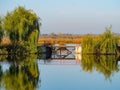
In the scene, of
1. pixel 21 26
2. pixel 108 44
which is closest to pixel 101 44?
pixel 108 44

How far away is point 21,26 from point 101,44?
8430 mm

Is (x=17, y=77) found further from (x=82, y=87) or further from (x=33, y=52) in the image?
(x=33, y=52)

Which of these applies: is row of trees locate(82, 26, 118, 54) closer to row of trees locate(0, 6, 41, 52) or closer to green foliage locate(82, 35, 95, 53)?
green foliage locate(82, 35, 95, 53)

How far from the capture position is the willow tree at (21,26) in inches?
1721

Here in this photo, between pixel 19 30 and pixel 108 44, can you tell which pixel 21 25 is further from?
pixel 108 44

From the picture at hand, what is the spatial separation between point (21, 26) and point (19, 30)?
0.46 metres

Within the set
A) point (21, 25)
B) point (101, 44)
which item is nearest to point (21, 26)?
point (21, 25)

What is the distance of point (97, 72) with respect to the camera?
26.5 metres

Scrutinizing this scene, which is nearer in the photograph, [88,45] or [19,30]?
[19,30]

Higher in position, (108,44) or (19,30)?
(19,30)

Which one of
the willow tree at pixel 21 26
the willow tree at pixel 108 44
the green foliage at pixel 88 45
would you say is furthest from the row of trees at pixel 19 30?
the willow tree at pixel 108 44

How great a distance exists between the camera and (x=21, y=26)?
43.5 m

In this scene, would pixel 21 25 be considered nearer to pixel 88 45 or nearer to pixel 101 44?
pixel 88 45

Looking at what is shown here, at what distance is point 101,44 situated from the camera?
1789 inches
